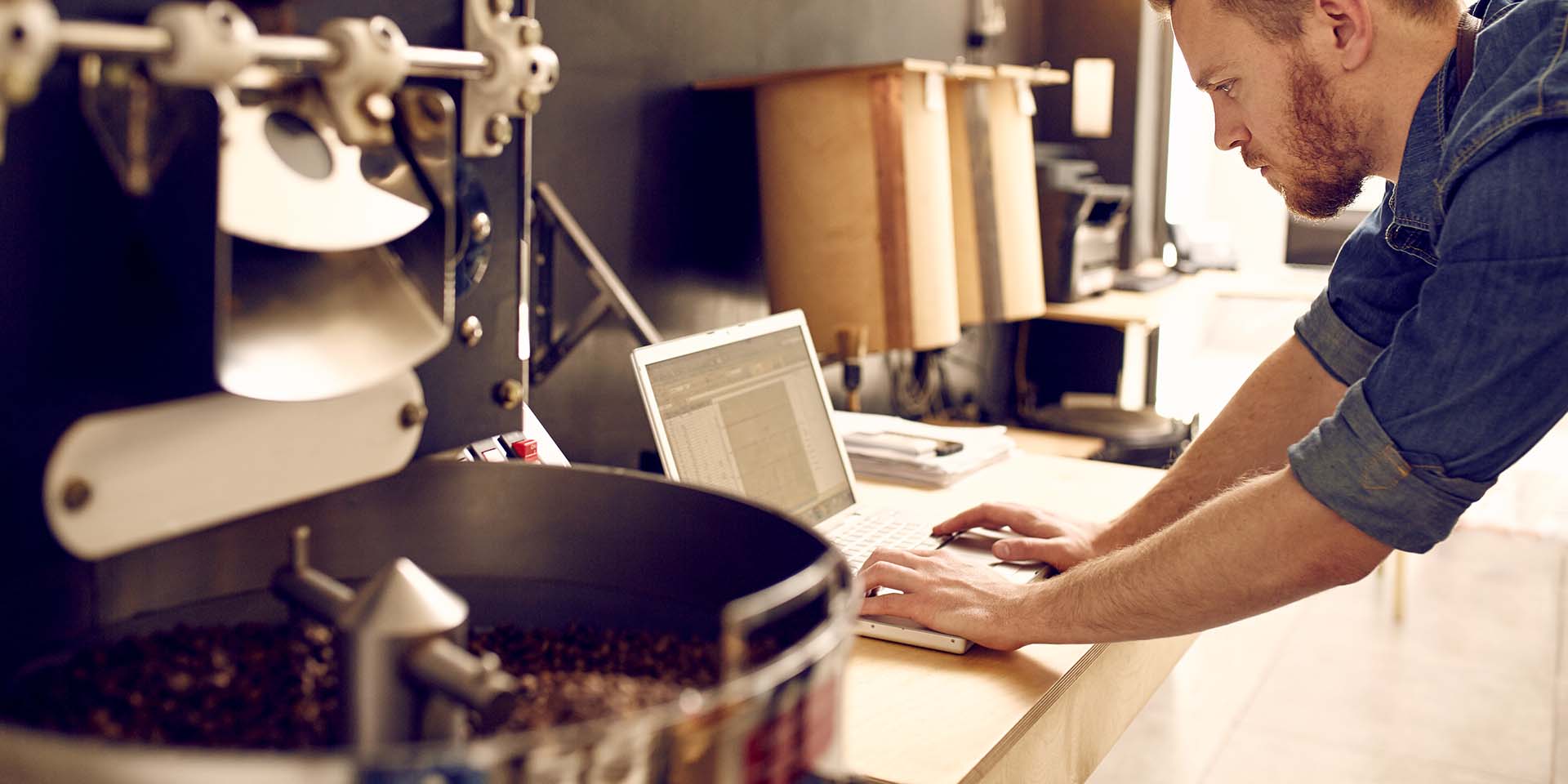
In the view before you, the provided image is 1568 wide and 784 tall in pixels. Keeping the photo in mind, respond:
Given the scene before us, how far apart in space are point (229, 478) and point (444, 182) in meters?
0.20

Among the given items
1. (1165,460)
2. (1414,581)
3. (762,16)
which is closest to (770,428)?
(762,16)

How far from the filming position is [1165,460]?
10.3 feet

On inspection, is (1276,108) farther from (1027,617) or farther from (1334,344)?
(1027,617)

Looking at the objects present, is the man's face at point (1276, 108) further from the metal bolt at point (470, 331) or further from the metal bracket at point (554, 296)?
the metal bolt at point (470, 331)

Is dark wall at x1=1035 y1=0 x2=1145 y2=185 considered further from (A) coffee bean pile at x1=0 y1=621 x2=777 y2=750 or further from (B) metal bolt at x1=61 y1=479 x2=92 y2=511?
(B) metal bolt at x1=61 y1=479 x2=92 y2=511

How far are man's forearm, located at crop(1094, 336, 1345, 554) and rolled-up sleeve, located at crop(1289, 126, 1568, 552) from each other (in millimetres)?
497

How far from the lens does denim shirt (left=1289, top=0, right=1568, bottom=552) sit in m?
1.11

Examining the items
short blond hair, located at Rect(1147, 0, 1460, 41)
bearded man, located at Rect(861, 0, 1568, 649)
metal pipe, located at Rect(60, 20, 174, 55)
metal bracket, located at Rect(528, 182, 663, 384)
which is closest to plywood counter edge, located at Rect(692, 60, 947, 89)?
metal bracket, located at Rect(528, 182, 663, 384)

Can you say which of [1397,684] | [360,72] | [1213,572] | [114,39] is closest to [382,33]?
[360,72]

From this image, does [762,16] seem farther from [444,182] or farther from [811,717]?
[811,717]

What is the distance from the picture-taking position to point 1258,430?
69.7 inches

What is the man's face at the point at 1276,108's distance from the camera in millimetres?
1478

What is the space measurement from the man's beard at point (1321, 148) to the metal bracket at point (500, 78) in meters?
1.00

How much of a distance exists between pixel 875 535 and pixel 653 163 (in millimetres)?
723
